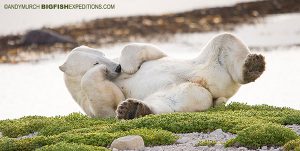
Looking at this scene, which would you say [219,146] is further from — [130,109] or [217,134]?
[130,109]

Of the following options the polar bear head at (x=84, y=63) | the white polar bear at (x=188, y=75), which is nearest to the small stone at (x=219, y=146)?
the white polar bear at (x=188, y=75)

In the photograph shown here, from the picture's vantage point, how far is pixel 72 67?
24.4 meters

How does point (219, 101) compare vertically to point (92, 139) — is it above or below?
below

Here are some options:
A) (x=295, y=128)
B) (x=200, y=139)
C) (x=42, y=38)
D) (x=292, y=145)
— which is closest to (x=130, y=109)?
(x=200, y=139)

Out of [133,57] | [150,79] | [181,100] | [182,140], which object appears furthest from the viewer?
[133,57]

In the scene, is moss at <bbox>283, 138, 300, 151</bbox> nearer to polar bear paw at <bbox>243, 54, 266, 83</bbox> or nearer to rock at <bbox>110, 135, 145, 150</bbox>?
rock at <bbox>110, 135, 145, 150</bbox>

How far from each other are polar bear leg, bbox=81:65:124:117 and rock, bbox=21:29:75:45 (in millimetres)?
24077

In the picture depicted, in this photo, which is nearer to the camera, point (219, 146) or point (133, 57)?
point (219, 146)

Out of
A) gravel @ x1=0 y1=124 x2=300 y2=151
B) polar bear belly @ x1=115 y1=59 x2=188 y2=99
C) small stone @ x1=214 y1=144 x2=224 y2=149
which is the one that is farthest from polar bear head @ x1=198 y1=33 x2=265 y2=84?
small stone @ x1=214 y1=144 x2=224 y2=149

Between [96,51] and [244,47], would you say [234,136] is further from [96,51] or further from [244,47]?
[96,51]

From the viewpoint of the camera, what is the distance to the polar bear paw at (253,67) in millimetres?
21766

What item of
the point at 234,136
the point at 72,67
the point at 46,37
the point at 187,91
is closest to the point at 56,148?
the point at 234,136

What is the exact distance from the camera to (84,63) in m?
24.4

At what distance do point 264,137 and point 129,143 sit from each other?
235 cm
